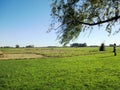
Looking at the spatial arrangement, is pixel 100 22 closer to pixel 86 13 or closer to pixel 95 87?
pixel 86 13

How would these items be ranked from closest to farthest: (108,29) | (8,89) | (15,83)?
(108,29)
(8,89)
(15,83)

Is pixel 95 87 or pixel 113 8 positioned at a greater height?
pixel 113 8

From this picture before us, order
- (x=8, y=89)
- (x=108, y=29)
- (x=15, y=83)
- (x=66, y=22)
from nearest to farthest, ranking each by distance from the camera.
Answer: (x=66, y=22), (x=108, y=29), (x=8, y=89), (x=15, y=83)

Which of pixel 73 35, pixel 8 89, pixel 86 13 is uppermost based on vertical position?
pixel 86 13

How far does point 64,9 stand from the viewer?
8250 millimetres

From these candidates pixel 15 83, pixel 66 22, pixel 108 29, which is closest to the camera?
pixel 66 22

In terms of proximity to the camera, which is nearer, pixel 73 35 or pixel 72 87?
pixel 73 35

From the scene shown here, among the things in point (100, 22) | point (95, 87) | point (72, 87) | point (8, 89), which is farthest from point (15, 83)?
point (100, 22)

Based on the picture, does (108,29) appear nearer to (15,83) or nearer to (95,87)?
(95,87)

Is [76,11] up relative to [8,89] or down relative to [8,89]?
up

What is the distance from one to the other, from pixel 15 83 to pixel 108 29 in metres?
6.72

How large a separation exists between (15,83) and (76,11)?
22.2 ft

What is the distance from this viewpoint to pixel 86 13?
8.39m

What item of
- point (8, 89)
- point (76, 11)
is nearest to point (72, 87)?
point (8, 89)
